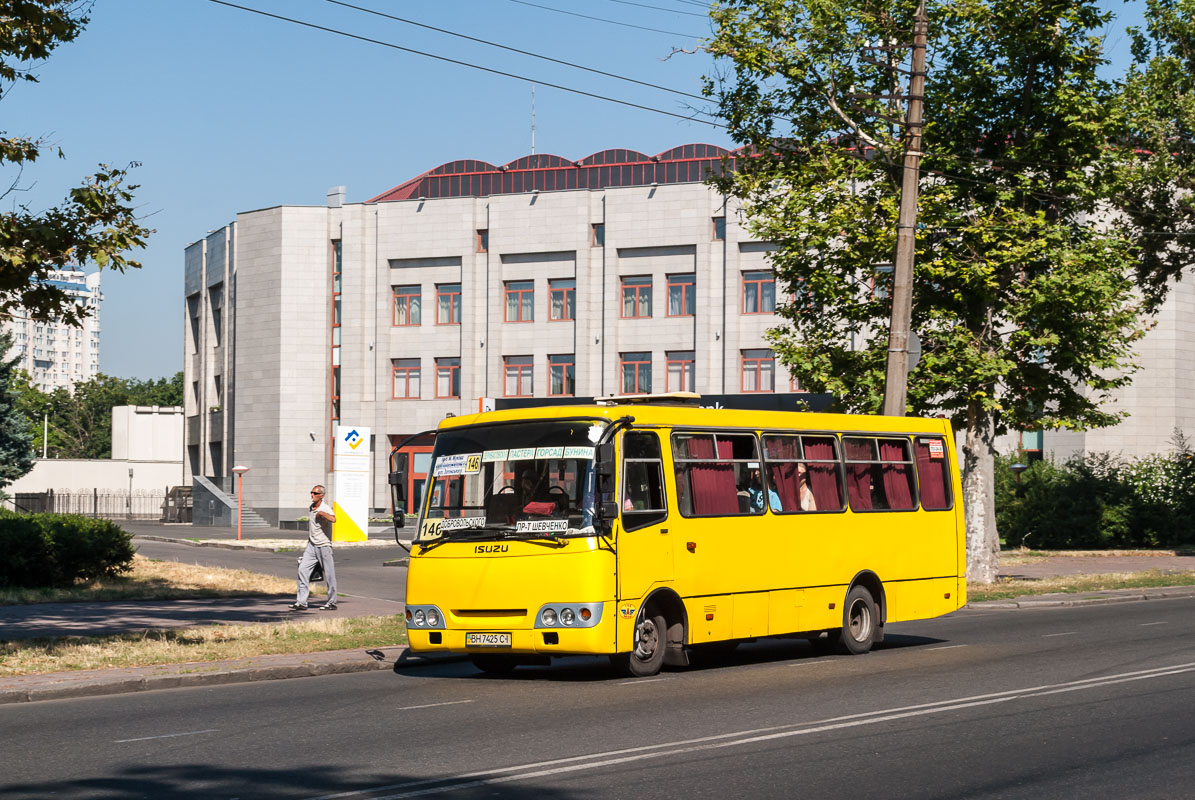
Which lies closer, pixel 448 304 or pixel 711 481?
pixel 711 481

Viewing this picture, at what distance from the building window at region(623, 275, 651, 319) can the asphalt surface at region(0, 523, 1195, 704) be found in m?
26.4

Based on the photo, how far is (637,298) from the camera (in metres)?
65.7

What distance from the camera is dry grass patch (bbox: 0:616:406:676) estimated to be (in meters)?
14.5

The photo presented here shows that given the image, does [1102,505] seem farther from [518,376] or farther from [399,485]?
[399,485]

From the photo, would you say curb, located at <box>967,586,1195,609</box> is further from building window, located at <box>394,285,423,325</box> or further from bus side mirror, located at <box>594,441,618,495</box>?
building window, located at <box>394,285,423,325</box>

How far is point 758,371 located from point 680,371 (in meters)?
3.63

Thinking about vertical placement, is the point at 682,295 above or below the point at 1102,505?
above

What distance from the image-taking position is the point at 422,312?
227 feet

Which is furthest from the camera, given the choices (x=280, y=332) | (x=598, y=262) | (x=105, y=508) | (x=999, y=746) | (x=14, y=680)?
(x=105, y=508)

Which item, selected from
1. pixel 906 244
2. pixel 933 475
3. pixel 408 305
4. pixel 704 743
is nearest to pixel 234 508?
pixel 408 305

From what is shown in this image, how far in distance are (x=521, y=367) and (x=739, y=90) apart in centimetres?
3833

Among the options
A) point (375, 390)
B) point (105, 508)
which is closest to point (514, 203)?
point (375, 390)

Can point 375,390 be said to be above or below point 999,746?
above

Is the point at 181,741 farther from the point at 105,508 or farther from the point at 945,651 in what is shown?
the point at 105,508
